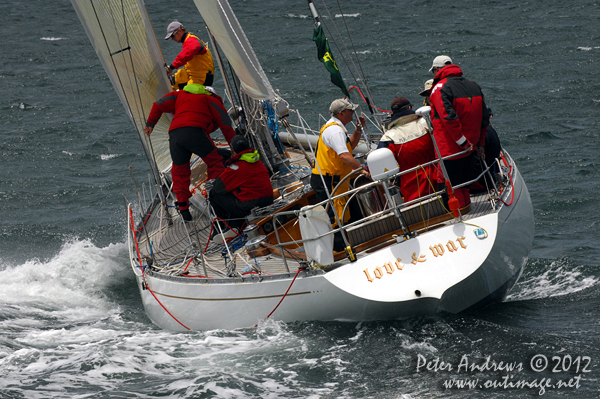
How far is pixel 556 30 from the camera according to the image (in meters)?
21.4

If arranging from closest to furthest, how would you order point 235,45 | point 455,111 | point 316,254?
1. point 316,254
2. point 455,111
3. point 235,45

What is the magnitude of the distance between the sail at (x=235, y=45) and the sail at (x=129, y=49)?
1334 mm

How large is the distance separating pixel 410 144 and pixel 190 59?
306cm

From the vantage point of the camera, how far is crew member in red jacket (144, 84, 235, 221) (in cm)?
709

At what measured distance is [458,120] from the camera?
568cm

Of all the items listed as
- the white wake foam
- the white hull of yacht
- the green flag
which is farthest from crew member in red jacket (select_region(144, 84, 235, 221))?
the white wake foam

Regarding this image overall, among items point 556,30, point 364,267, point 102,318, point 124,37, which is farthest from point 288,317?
point 556,30

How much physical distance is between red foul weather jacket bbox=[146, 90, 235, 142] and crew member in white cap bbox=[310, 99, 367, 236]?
61.4 inches

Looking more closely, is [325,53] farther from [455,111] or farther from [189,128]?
[455,111]

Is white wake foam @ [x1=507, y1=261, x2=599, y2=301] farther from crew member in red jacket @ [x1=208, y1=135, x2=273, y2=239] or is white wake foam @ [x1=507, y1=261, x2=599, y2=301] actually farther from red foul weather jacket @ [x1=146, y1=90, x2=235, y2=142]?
red foul weather jacket @ [x1=146, y1=90, x2=235, y2=142]

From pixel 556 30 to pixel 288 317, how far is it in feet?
60.7

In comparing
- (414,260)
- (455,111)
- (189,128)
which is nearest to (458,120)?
(455,111)

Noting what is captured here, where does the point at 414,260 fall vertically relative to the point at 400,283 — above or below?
above

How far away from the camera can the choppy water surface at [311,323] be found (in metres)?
5.20
